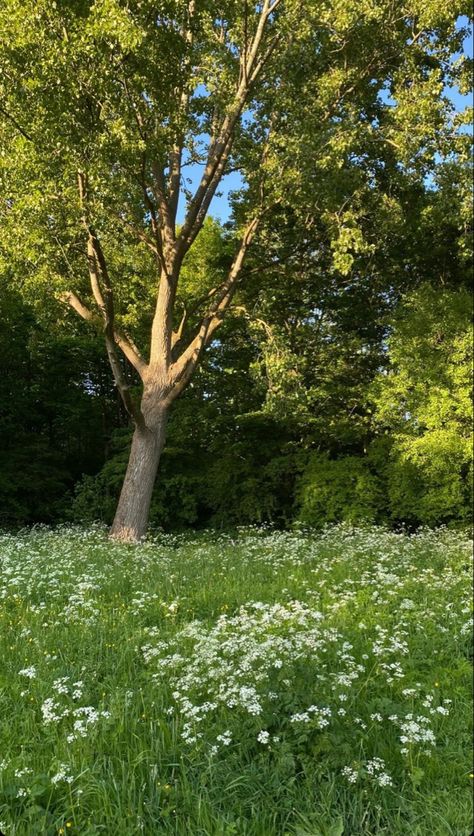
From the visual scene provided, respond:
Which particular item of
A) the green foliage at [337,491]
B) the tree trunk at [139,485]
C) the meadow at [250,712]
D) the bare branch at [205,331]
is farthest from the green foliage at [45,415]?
the meadow at [250,712]

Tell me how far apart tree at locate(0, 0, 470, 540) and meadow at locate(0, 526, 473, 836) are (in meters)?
6.07

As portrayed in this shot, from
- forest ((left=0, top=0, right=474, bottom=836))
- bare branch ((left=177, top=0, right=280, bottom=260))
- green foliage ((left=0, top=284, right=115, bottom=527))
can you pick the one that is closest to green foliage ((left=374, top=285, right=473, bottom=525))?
forest ((left=0, top=0, right=474, bottom=836))

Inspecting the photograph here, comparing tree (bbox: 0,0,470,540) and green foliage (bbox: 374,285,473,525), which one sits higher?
tree (bbox: 0,0,470,540)

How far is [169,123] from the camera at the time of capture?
9.38 m

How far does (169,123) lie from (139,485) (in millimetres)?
7288

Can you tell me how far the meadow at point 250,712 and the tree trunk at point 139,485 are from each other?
664 cm

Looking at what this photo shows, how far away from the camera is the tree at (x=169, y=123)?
25.1ft

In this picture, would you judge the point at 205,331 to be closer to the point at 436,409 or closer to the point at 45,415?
the point at 436,409

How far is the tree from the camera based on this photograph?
7.66 metres

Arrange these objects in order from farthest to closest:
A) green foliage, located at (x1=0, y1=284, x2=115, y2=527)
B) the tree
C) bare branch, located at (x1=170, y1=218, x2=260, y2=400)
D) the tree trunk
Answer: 1. green foliage, located at (x1=0, y1=284, x2=115, y2=527)
2. bare branch, located at (x1=170, y1=218, x2=260, y2=400)
3. the tree trunk
4. the tree

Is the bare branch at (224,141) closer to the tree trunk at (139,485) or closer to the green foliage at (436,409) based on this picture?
the tree trunk at (139,485)

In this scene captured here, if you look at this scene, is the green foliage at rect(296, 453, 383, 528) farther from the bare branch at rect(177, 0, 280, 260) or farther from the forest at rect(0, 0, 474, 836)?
the bare branch at rect(177, 0, 280, 260)

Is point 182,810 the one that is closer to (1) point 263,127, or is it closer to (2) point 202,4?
(2) point 202,4

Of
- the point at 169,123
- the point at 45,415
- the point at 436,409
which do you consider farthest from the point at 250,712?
the point at 45,415
